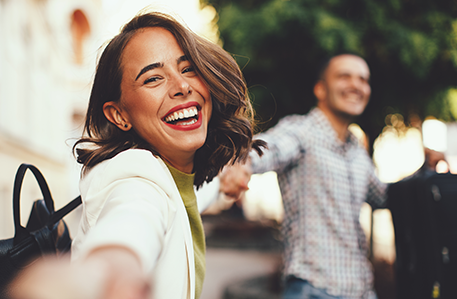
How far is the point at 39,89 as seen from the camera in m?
11.8

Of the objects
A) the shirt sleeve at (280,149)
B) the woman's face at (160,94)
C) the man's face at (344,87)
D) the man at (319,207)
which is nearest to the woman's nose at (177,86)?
the woman's face at (160,94)

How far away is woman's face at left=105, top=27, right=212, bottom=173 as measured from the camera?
4.60 ft

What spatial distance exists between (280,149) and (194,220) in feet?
3.83

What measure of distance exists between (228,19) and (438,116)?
9.56ft

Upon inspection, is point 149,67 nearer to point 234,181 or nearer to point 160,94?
point 160,94

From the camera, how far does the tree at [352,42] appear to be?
4383mm

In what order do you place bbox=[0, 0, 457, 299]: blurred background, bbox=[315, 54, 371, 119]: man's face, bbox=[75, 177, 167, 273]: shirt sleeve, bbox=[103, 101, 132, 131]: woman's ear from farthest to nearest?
bbox=[0, 0, 457, 299]: blurred background < bbox=[315, 54, 371, 119]: man's face < bbox=[103, 101, 132, 131]: woman's ear < bbox=[75, 177, 167, 273]: shirt sleeve

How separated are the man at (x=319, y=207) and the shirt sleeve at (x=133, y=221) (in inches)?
56.1

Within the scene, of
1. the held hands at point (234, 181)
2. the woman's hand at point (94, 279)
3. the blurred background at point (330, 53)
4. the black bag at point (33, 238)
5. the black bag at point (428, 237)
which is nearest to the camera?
the woman's hand at point (94, 279)

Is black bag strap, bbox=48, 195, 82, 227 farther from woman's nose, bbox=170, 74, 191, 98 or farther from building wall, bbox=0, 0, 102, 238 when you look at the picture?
building wall, bbox=0, 0, 102, 238

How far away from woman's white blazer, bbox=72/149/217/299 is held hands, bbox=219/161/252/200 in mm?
898

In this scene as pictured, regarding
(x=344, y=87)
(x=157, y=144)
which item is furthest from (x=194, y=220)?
(x=344, y=87)

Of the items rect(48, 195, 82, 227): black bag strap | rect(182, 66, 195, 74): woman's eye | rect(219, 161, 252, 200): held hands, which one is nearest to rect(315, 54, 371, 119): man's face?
rect(219, 161, 252, 200): held hands

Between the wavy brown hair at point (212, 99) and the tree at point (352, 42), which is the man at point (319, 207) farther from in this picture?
the tree at point (352, 42)
